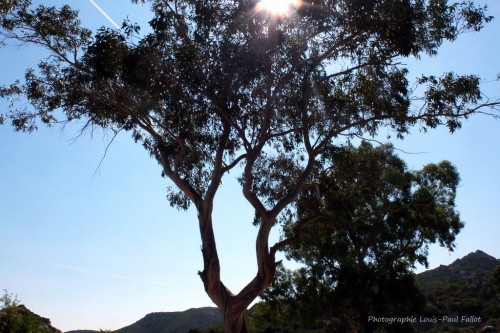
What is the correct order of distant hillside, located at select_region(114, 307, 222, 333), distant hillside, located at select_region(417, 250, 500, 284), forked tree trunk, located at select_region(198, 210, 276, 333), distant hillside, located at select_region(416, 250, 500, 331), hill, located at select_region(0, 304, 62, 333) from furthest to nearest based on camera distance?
distant hillside, located at select_region(417, 250, 500, 284)
distant hillside, located at select_region(114, 307, 222, 333)
distant hillside, located at select_region(416, 250, 500, 331)
hill, located at select_region(0, 304, 62, 333)
forked tree trunk, located at select_region(198, 210, 276, 333)

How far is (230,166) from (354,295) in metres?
11.6

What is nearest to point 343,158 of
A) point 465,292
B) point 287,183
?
point 287,183

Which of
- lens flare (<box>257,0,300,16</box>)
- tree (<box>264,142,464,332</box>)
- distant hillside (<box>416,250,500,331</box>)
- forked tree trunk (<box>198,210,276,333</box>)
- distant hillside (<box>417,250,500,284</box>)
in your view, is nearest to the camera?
forked tree trunk (<box>198,210,276,333</box>)

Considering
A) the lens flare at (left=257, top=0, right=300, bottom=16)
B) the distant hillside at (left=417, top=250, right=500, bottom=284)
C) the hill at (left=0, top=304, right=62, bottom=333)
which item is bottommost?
the hill at (left=0, top=304, right=62, bottom=333)

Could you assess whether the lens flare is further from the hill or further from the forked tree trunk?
the hill

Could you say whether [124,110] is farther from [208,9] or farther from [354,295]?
[354,295]

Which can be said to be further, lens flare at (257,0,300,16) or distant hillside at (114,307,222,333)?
distant hillside at (114,307,222,333)

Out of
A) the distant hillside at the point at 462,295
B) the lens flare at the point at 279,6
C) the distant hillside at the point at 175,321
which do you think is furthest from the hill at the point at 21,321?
the distant hillside at the point at 175,321

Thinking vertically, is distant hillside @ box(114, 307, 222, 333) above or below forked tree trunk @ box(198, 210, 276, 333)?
above

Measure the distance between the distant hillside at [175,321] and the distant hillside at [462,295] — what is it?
48.1 ft

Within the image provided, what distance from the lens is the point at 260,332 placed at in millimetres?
25703

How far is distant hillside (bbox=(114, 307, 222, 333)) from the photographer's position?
37500mm

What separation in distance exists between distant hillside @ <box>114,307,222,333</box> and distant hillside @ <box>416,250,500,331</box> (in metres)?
14.7

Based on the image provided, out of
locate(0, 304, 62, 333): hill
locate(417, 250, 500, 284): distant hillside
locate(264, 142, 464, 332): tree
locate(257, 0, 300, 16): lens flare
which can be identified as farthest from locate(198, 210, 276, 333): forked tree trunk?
locate(417, 250, 500, 284): distant hillside
